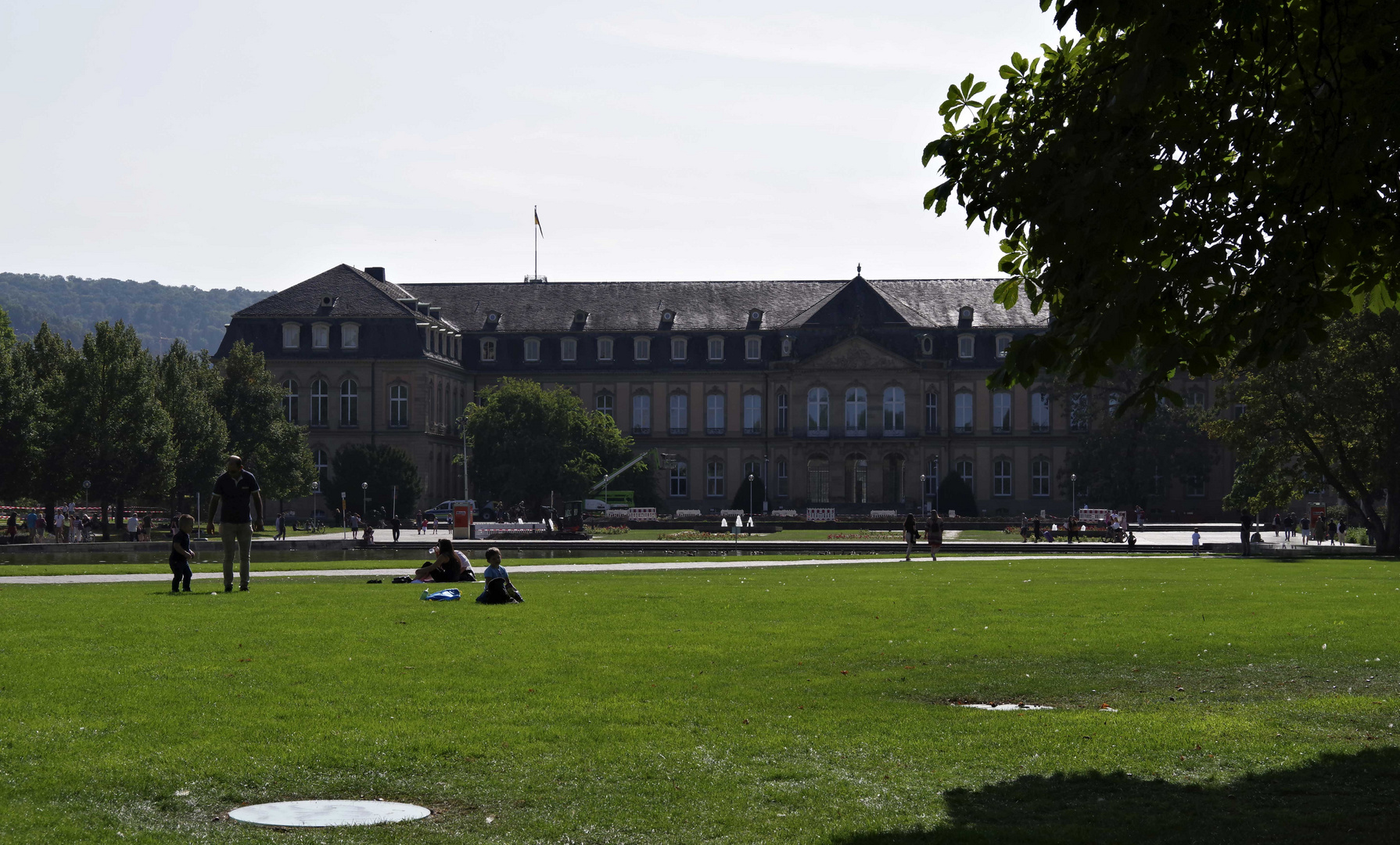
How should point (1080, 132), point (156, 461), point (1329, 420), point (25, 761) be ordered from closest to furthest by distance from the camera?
point (25, 761) → point (1080, 132) → point (1329, 420) → point (156, 461)

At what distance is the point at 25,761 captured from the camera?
32.3ft

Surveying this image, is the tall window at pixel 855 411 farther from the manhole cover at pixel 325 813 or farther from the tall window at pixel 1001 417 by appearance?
the manhole cover at pixel 325 813

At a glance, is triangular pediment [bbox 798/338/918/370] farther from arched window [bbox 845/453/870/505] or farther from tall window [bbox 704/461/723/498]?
tall window [bbox 704/461/723/498]

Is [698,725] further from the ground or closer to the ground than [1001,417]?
closer to the ground

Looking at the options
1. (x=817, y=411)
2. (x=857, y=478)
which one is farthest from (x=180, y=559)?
(x=857, y=478)

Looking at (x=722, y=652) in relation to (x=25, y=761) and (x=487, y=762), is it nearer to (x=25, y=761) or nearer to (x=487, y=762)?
(x=487, y=762)

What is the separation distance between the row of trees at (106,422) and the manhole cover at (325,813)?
6114 centimetres

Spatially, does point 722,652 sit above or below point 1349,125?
below

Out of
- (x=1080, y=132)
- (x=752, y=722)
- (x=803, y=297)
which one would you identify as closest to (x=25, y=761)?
(x=752, y=722)

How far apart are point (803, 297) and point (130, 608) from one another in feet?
319

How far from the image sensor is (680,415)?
115 meters

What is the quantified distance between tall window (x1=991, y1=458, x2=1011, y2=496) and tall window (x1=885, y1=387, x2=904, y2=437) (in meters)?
7.50

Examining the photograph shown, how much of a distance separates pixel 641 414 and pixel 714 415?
5.25 metres

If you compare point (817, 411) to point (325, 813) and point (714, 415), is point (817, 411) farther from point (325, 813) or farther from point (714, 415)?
point (325, 813)
